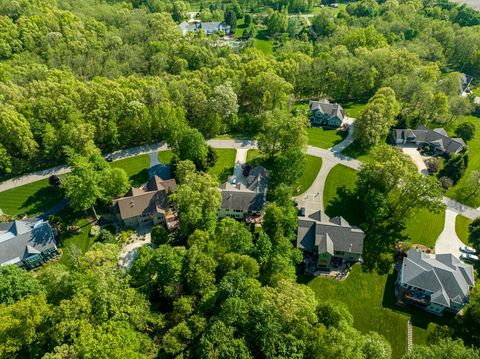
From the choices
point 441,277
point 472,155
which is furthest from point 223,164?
point 472,155

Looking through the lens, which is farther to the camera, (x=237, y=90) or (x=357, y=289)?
(x=237, y=90)

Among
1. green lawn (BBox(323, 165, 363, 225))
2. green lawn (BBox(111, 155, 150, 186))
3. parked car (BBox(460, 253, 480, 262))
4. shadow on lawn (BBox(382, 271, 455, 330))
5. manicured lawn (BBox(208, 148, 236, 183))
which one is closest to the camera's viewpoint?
shadow on lawn (BBox(382, 271, 455, 330))

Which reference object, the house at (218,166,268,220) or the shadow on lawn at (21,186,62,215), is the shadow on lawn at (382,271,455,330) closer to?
the house at (218,166,268,220)

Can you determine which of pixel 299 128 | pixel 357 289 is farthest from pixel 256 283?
pixel 299 128

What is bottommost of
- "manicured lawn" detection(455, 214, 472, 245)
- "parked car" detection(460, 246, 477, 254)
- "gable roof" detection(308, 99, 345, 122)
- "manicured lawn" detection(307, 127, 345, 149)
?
"parked car" detection(460, 246, 477, 254)

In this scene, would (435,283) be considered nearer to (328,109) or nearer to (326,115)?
(326,115)

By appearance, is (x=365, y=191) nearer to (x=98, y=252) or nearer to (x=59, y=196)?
(x=98, y=252)

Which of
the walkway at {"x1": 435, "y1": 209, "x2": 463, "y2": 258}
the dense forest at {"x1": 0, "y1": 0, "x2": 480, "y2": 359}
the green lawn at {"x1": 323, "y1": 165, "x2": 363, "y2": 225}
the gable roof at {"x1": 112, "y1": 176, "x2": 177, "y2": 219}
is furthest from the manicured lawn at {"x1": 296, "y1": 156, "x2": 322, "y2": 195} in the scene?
the gable roof at {"x1": 112, "y1": 176, "x2": 177, "y2": 219}
